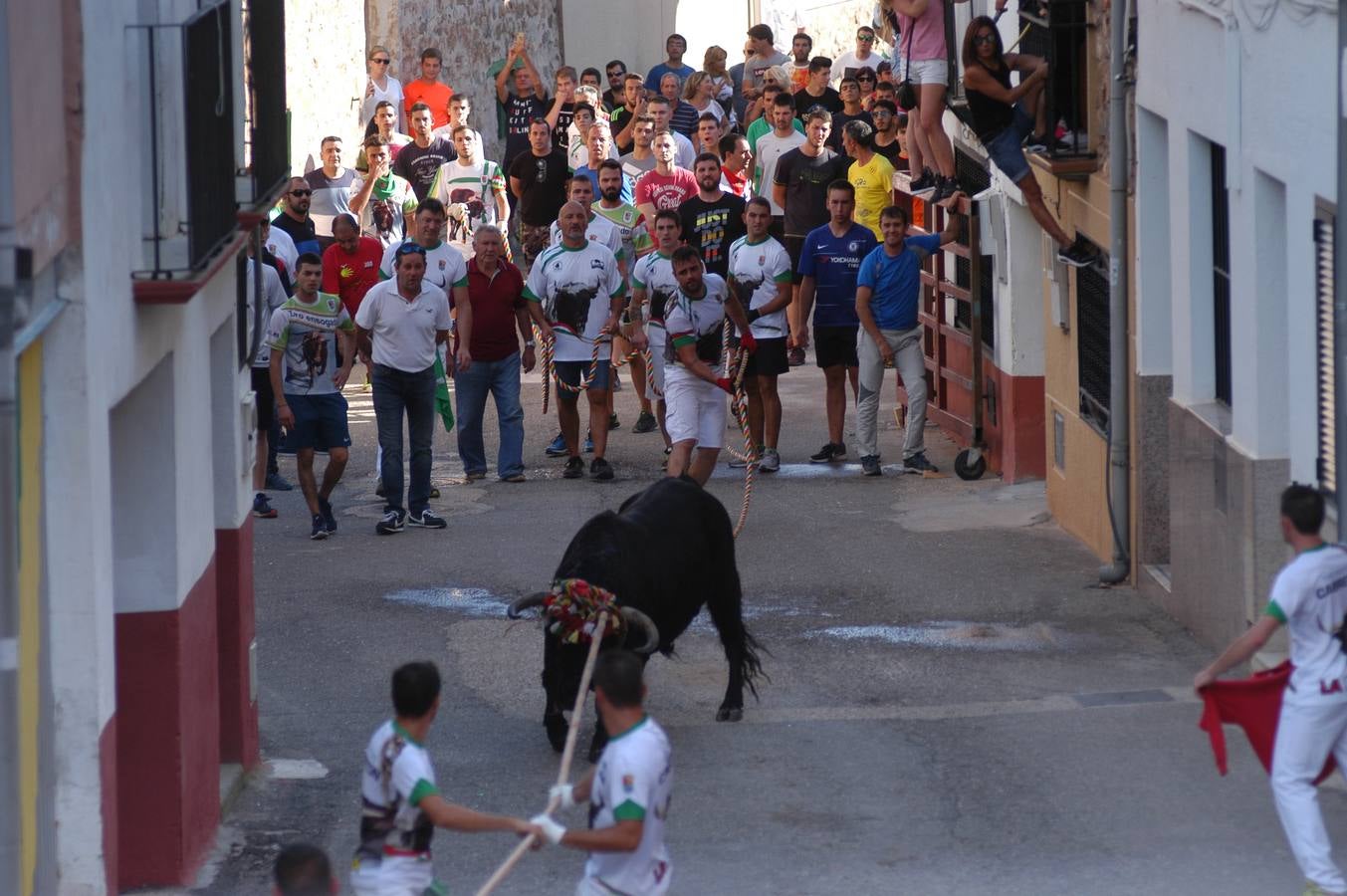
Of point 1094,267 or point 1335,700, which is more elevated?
point 1094,267

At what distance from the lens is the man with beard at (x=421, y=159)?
74.4 ft

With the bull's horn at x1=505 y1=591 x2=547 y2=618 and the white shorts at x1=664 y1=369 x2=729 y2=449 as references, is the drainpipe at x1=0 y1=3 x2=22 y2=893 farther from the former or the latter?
the white shorts at x1=664 y1=369 x2=729 y2=449

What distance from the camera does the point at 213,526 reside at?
30.5ft

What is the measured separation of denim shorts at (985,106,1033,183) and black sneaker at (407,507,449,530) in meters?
4.83

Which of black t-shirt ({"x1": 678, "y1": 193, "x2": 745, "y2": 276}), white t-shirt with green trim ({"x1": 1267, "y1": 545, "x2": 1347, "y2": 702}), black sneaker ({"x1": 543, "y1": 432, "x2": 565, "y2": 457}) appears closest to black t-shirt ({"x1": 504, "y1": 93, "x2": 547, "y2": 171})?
black t-shirt ({"x1": 678, "y1": 193, "x2": 745, "y2": 276})

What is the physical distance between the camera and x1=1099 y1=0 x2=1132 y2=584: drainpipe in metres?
12.8

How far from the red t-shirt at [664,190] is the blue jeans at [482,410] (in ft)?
13.6

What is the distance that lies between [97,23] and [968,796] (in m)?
4.94

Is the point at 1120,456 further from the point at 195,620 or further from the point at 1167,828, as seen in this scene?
the point at 195,620

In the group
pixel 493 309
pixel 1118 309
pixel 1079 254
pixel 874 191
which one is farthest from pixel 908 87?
pixel 1118 309

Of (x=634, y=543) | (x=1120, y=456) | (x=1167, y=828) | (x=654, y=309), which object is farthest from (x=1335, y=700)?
(x=654, y=309)

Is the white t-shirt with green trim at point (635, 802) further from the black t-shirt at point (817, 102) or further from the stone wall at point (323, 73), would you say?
the stone wall at point (323, 73)

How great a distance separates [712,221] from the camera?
59.0 feet

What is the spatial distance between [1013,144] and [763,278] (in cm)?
307
